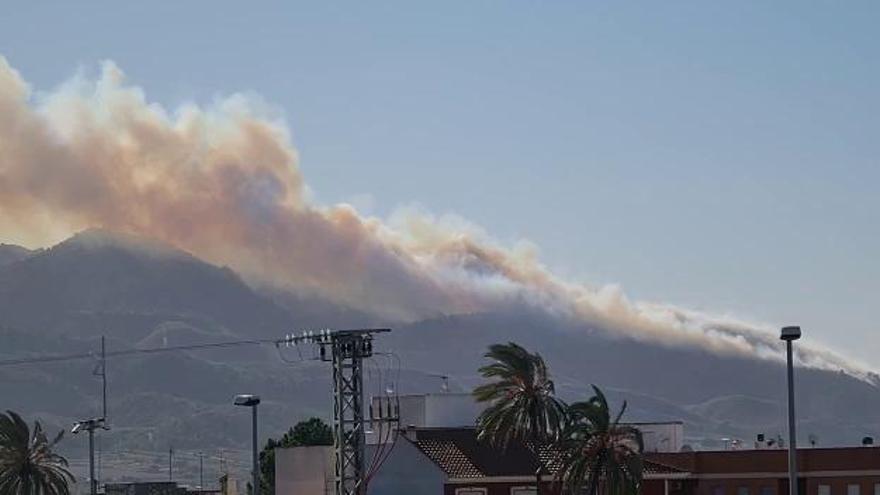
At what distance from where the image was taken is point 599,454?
122500mm

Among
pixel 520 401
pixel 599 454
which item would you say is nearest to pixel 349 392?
pixel 599 454

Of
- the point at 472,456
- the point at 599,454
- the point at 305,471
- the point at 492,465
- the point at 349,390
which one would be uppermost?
the point at 349,390

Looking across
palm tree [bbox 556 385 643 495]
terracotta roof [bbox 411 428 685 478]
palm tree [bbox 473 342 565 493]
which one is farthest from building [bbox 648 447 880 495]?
terracotta roof [bbox 411 428 685 478]

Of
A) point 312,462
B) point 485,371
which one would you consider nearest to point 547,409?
point 485,371

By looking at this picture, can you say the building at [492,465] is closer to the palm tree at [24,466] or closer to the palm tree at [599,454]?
the palm tree at [599,454]

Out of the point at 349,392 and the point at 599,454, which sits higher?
the point at 349,392

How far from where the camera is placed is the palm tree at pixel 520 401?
12912cm

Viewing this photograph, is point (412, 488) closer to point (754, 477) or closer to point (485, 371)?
point (485, 371)

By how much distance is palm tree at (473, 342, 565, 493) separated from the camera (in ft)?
424

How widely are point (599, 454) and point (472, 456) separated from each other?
23.8m

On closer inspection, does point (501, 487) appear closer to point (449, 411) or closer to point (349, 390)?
point (449, 411)

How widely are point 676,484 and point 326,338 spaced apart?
3155 centimetres

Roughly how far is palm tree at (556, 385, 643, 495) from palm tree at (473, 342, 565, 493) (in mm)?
3978

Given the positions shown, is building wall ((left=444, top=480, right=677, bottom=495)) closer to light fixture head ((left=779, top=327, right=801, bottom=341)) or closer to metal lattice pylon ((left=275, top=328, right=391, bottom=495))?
metal lattice pylon ((left=275, top=328, right=391, bottom=495))
